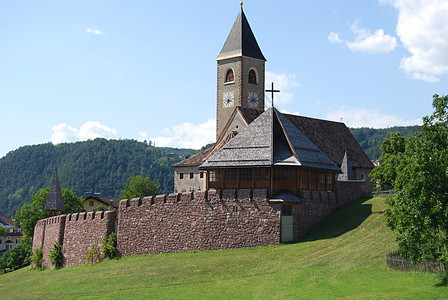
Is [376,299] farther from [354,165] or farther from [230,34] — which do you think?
[230,34]

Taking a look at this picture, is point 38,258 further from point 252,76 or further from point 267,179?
point 252,76

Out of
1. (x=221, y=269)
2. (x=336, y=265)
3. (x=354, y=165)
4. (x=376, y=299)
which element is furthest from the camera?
(x=354, y=165)

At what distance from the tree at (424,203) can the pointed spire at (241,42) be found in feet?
141

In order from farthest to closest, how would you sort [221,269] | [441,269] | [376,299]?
[221,269]
[441,269]
[376,299]

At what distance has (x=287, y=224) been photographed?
109 feet

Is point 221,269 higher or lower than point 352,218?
lower

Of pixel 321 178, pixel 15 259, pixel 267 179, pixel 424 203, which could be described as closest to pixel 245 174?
pixel 267 179

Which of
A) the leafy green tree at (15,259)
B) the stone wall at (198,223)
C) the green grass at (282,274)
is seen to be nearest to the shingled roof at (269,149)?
the stone wall at (198,223)

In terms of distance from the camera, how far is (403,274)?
23672mm

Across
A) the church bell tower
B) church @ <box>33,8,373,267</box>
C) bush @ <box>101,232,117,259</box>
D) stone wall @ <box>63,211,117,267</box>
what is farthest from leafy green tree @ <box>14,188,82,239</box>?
bush @ <box>101,232,117,259</box>

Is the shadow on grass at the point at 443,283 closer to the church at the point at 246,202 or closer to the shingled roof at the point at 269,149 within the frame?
the church at the point at 246,202

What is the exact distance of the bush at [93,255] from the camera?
4115 centimetres

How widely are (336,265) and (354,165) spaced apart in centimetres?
2995

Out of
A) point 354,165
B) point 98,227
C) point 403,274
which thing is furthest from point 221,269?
point 354,165
